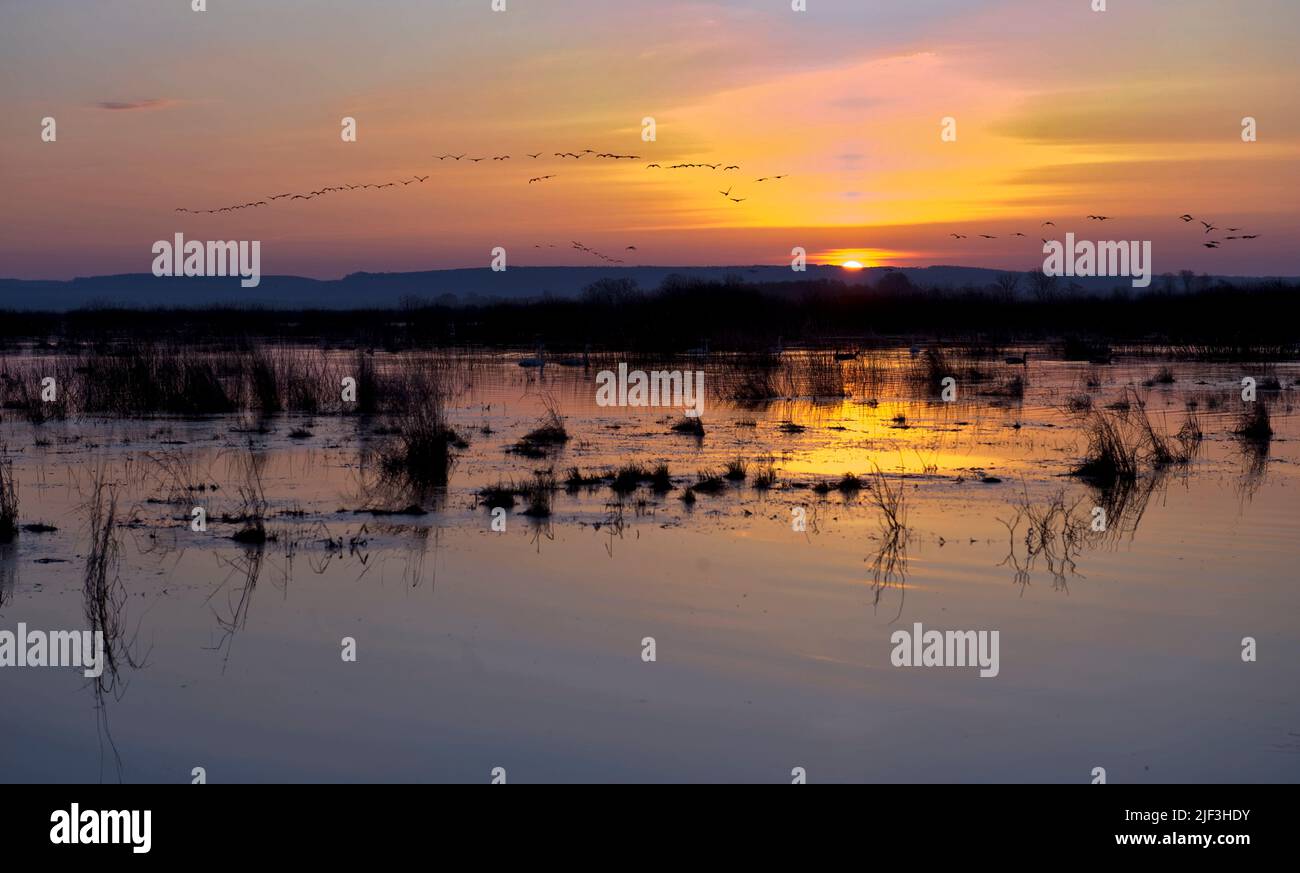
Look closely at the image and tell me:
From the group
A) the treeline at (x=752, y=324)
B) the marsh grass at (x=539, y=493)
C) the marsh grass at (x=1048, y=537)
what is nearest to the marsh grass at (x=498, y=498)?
the marsh grass at (x=539, y=493)

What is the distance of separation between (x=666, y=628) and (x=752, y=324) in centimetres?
4500

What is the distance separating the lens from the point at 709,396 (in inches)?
1083

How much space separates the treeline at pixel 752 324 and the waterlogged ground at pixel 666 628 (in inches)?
1057

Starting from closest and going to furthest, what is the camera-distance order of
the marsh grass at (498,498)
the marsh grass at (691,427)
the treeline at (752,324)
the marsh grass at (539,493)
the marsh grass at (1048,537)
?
the marsh grass at (1048,537) → the marsh grass at (539,493) → the marsh grass at (498,498) → the marsh grass at (691,427) → the treeline at (752,324)

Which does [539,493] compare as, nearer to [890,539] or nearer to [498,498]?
[498,498]

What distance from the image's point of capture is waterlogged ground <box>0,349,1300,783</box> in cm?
637

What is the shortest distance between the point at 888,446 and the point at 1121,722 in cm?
1175

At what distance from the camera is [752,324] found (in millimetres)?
52906

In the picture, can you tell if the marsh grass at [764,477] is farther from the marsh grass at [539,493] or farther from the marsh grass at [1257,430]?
the marsh grass at [1257,430]

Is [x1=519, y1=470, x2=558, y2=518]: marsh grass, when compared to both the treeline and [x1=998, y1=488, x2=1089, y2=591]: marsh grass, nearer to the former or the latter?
[x1=998, y1=488, x2=1089, y2=591]: marsh grass

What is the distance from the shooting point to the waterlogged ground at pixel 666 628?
20.9 feet

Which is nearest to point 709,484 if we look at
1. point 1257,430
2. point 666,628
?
point 666,628

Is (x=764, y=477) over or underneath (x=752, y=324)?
underneath
